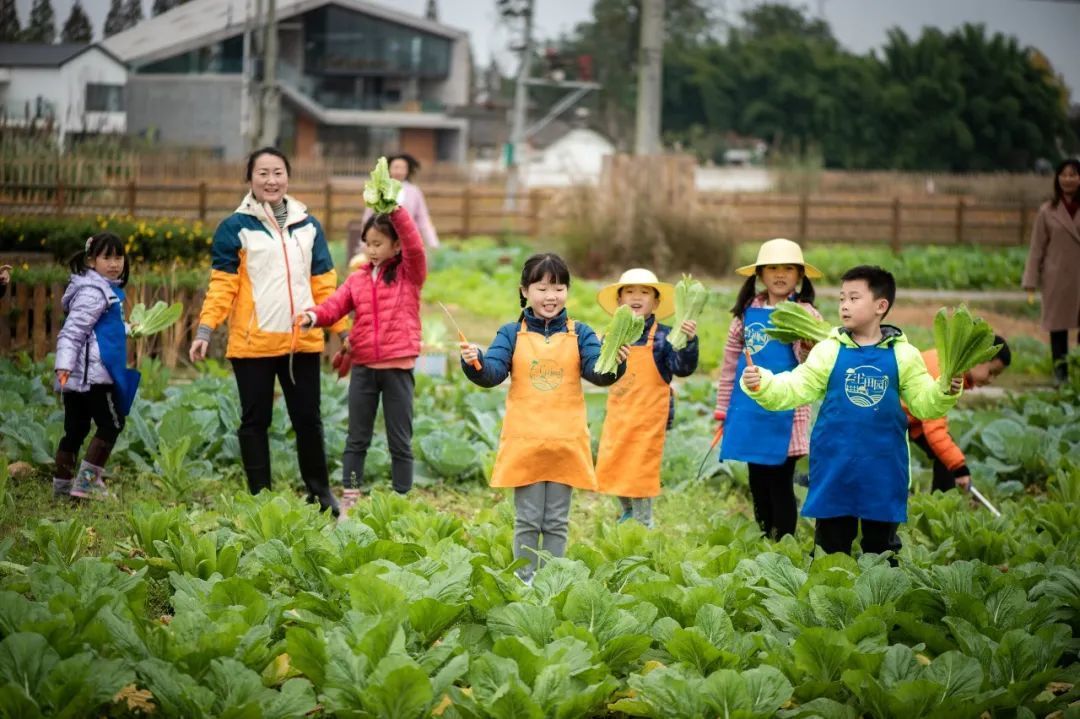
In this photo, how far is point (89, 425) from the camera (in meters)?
6.64

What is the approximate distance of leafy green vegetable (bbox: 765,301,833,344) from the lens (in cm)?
522

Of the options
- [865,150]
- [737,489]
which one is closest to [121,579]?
[737,489]

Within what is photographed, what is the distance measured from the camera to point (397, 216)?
6.34m

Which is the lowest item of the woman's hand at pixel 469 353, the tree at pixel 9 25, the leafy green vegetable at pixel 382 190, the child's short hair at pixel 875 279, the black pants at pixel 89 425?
the black pants at pixel 89 425

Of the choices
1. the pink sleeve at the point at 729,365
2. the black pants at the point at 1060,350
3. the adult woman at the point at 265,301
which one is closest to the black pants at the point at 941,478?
the pink sleeve at the point at 729,365

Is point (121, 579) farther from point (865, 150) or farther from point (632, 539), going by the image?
point (865, 150)

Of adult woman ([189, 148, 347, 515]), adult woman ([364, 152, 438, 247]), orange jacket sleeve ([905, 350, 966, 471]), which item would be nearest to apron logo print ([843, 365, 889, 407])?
orange jacket sleeve ([905, 350, 966, 471])

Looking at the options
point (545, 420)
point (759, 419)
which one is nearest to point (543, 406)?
point (545, 420)

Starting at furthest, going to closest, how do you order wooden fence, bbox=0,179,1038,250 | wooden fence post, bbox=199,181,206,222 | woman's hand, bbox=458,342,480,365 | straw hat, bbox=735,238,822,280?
wooden fence, bbox=0,179,1038,250 < wooden fence post, bbox=199,181,206,222 < straw hat, bbox=735,238,822,280 < woman's hand, bbox=458,342,480,365

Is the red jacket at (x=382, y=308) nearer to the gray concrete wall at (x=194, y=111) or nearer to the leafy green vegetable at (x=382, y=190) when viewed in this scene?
the leafy green vegetable at (x=382, y=190)

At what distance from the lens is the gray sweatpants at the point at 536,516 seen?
5270 mm

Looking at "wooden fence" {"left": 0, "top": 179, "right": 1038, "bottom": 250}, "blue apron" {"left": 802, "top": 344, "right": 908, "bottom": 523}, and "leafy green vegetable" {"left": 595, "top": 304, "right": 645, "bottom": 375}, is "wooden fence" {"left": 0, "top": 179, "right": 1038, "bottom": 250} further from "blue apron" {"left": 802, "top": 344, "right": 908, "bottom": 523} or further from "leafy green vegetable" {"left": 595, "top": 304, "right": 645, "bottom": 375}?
"blue apron" {"left": 802, "top": 344, "right": 908, "bottom": 523}

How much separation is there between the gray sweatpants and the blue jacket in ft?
1.46

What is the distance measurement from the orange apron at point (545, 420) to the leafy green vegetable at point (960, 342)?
52.9 inches
